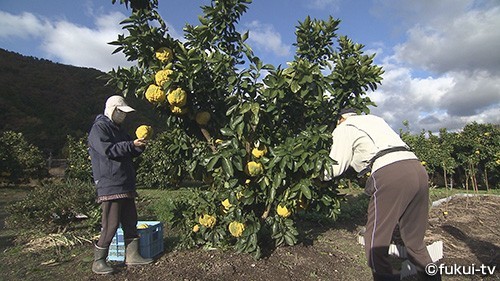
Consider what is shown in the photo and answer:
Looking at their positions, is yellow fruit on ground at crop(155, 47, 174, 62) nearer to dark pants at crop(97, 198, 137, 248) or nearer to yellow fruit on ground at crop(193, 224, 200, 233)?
dark pants at crop(97, 198, 137, 248)

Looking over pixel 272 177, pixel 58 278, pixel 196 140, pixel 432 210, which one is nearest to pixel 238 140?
pixel 272 177

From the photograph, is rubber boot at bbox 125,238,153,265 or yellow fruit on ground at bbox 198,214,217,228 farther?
yellow fruit on ground at bbox 198,214,217,228

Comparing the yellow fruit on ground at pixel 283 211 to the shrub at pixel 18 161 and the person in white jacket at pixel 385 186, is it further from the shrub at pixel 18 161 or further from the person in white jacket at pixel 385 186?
the shrub at pixel 18 161

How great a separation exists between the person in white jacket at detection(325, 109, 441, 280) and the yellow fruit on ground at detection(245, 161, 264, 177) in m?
0.64

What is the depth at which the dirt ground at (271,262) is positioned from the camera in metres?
2.58

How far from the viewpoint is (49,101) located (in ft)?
78.4

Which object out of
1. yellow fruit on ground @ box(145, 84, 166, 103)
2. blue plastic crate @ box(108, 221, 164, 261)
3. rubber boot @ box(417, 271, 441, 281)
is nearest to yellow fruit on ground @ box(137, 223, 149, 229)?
blue plastic crate @ box(108, 221, 164, 261)

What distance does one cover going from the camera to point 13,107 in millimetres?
20297

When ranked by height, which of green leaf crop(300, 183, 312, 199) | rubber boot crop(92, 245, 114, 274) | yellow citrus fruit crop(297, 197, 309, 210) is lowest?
rubber boot crop(92, 245, 114, 274)

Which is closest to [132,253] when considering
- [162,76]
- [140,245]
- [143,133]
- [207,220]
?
[140,245]

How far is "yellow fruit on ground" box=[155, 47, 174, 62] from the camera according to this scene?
276 cm

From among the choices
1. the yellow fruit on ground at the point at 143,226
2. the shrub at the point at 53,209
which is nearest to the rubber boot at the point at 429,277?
the yellow fruit on ground at the point at 143,226

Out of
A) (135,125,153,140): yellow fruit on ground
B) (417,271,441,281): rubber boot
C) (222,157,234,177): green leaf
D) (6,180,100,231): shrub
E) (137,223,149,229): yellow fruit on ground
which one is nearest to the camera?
(417,271,441,281): rubber boot

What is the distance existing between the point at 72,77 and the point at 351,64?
1312 inches
